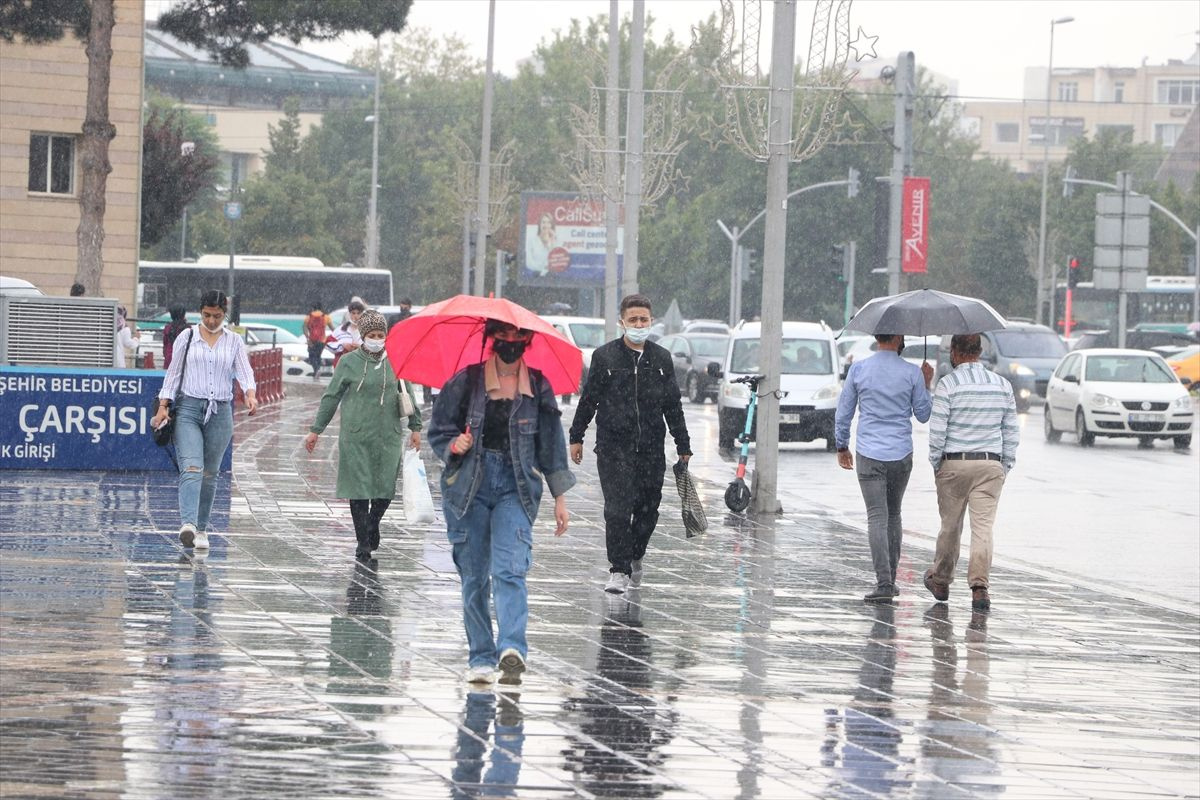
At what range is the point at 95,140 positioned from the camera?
29.9 meters

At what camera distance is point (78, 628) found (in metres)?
9.25

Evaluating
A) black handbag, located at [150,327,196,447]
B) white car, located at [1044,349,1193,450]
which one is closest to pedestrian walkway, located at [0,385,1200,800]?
black handbag, located at [150,327,196,447]

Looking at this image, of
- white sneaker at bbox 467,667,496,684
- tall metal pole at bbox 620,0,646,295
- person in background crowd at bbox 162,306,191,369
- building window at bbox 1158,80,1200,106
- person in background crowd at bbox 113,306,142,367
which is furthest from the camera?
building window at bbox 1158,80,1200,106

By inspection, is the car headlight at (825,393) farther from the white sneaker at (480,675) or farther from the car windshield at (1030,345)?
the white sneaker at (480,675)

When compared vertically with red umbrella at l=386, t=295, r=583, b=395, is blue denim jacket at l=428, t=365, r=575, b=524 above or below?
below

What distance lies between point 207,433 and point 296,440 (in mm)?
12147

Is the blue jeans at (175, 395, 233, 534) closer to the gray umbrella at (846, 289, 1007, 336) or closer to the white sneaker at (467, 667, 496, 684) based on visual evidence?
the gray umbrella at (846, 289, 1007, 336)

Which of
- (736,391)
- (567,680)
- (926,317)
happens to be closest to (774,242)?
(926,317)

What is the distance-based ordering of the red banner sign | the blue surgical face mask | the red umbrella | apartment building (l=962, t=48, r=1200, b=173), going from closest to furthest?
the red umbrella
the blue surgical face mask
the red banner sign
apartment building (l=962, t=48, r=1200, b=173)

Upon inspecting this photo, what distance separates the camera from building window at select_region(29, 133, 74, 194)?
39906 mm

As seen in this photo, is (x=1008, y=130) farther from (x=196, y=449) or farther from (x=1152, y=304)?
(x=196, y=449)

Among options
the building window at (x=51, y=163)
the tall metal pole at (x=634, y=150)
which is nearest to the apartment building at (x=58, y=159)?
the building window at (x=51, y=163)

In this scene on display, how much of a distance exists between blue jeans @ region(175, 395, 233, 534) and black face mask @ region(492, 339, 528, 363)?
4510 millimetres

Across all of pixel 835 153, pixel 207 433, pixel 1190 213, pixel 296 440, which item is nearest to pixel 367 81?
pixel 835 153
